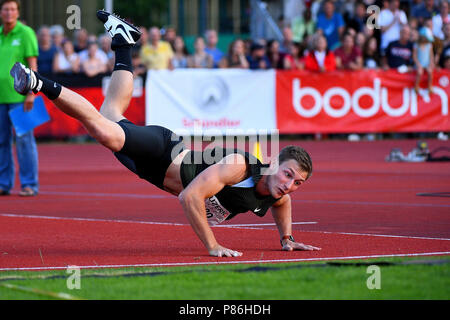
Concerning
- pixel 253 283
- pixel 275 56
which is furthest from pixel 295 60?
pixel 253 283

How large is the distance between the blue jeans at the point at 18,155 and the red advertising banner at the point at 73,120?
8.99 m

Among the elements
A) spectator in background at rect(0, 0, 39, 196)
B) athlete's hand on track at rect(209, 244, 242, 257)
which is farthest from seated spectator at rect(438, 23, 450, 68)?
athlete's hand on track at rect(209, 244, 242, 257)

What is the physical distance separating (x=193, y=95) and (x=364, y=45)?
5.04 m

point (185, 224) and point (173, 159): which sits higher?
point (173, 159)

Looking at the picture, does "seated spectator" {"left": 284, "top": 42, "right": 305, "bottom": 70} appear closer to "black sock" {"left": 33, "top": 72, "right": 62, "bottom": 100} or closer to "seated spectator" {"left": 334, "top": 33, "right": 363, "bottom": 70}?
"seated spectator" {"left": 334, "top": 33, "right": 363, "bottom": 70}

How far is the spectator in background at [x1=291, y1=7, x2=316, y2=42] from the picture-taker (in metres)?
26.8

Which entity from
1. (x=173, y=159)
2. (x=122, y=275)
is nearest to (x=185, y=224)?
(x=173, y=159)

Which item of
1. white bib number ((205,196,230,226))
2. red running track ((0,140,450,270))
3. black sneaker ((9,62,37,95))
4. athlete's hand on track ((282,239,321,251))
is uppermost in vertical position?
black sneaker ((9,62,37,95))

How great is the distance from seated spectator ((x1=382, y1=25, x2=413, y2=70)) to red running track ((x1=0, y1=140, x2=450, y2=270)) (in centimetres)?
753

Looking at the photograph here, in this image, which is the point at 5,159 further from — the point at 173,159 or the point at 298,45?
the point at 298,45

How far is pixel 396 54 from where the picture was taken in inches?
981

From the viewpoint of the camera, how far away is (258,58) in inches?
961

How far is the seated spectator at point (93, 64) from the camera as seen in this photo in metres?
23.3

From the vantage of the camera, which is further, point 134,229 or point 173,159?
point 134,229
